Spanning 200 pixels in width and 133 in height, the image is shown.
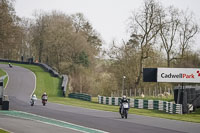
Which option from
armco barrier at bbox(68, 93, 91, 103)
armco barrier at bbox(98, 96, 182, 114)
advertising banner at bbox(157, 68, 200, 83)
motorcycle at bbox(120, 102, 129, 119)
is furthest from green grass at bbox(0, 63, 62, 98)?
motorcycle at bbox(120, 102, 129, 119)

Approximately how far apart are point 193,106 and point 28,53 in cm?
9055

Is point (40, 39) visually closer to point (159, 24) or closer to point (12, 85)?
point (12, 85)

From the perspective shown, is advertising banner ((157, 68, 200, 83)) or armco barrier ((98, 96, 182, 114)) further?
advertising banner ((157, 68, 200, 83))

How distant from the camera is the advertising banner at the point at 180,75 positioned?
118ft

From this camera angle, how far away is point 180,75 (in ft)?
118

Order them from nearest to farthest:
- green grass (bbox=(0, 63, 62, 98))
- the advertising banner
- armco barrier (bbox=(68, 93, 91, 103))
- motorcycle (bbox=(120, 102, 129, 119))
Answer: motorcycle (bbox=(120, 102, 129, 119)), the advertising banner, armco barrier (bbox=(68, 93, 91, 103)), green grass (bbox=(0, 63, 62, 98))

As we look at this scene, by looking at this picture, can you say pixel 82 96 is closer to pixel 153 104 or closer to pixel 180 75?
pixel 153 104

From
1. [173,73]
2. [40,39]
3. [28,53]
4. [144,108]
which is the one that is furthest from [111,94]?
[28,53]

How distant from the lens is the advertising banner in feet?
118

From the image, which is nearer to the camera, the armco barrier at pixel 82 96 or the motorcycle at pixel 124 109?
the motorcycle at pixel 124 109

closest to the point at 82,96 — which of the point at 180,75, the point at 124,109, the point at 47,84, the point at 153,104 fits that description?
the point at 47,84

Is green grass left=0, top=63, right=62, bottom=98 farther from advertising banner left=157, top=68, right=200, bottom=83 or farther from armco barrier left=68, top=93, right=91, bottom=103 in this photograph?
advertising banner left=157, top=68, right=200, bottom=83

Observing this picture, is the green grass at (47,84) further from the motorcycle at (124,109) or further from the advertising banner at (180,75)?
the motorcycle at (124,109)

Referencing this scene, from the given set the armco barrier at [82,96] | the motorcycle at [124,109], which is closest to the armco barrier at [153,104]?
the armco barrier at [82,96]
